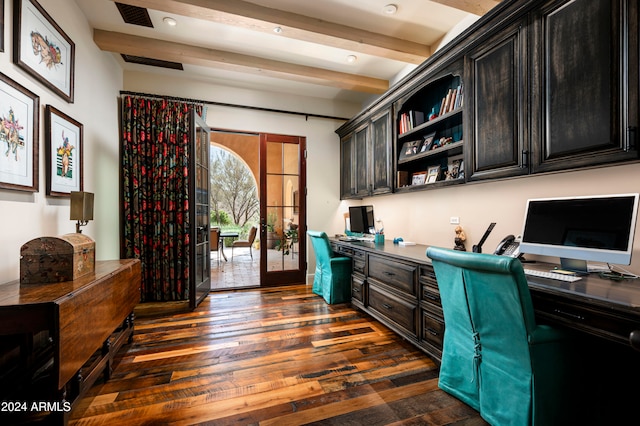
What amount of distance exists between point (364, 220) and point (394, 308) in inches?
58.4

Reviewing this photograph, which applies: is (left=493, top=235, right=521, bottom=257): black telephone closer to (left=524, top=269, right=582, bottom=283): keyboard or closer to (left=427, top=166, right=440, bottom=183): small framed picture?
(left=524, top=269, right=582, bottom=283): keyboard

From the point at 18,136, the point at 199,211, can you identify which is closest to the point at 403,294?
the point at 199,211

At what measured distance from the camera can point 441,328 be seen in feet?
6.57

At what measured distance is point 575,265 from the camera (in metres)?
1.61

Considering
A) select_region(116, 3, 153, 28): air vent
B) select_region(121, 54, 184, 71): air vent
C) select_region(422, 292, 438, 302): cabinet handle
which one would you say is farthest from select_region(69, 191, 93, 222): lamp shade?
select_region(422, 292, 438, 302): cabinet handle

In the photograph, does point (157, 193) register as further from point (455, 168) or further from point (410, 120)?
point (455, 168)

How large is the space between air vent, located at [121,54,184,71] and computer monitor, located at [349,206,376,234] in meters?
3.11

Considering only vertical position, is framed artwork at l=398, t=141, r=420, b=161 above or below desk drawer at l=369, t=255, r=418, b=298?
above

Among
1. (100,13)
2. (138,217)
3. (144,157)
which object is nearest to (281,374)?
(138,217)

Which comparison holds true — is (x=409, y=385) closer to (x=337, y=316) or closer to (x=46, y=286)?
(x=337, y=316)

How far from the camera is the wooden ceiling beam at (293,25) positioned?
7.62 feet

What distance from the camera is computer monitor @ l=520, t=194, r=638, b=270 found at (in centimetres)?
137

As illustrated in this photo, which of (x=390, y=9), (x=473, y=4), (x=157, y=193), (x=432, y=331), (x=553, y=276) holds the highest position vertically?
(x=390, y=9)

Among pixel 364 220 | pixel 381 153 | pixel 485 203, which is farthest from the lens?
pixel 364 220
